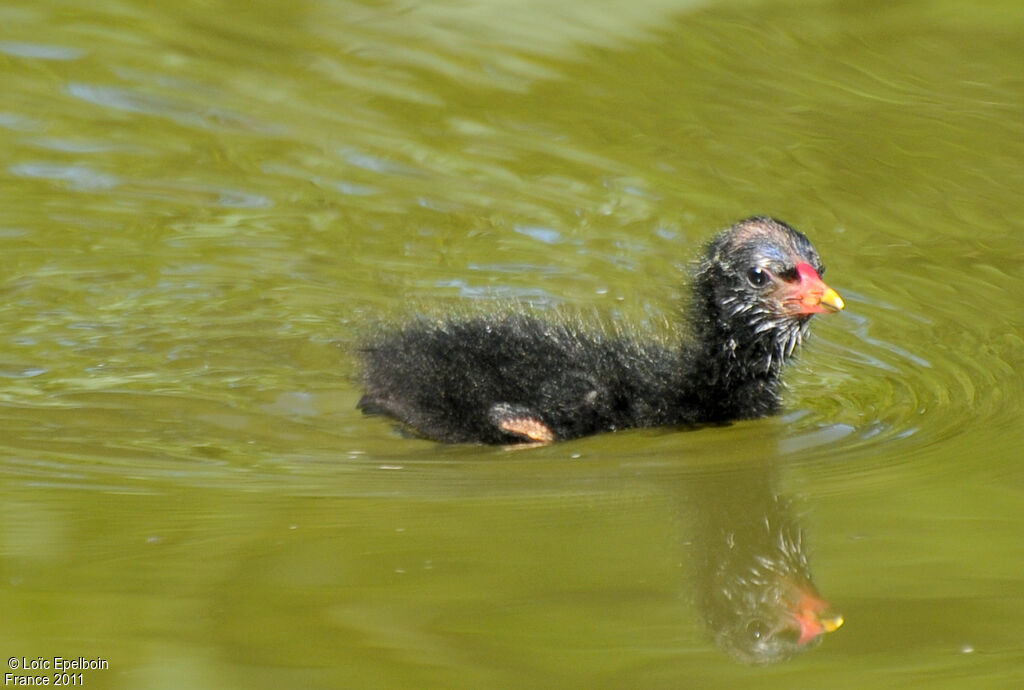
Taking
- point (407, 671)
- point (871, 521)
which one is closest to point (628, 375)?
point (871, 521)

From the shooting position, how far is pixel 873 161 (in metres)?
8.87

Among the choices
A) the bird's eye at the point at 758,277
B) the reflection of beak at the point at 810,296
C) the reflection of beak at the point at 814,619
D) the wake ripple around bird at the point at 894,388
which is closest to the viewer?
the reflection of beak at the point at 814,619

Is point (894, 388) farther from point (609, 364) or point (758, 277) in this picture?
point (609, 364)

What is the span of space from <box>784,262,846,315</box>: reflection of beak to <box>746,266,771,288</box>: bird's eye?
98 mm

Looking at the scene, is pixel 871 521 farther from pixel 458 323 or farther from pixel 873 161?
pixel 873 161

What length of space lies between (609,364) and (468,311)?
0.84 meters

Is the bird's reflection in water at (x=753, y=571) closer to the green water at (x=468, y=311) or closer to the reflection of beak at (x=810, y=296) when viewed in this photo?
the green water at (x=468, y=311)

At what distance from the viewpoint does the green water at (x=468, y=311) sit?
13.6 feet

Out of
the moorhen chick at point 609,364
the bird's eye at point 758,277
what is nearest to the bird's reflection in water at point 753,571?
the moorhen chick at point 609,364

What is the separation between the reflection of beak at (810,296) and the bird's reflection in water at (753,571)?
817 mm

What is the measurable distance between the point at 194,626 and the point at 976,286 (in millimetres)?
4572

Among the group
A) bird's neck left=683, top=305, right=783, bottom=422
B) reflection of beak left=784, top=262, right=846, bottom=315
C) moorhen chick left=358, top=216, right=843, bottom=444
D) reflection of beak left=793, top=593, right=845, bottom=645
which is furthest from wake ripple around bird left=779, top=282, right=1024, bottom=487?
reflection of beak left=793, top=593, right=845, bottom=645

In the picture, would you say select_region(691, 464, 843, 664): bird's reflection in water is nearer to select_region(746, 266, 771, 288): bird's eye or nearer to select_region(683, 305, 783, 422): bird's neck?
select_region(683, 305, 783, 422): bird's neck

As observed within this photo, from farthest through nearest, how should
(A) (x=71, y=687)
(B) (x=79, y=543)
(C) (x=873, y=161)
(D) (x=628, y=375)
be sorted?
(C) (x=873, y=161) < (D) (x=628, y=375) < (B) (x=79, y=543) < (A) (x=71, y=687)
